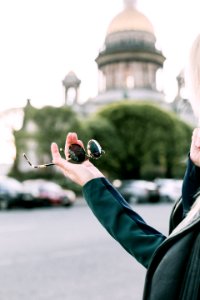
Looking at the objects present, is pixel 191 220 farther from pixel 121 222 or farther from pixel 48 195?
pixel 48 195

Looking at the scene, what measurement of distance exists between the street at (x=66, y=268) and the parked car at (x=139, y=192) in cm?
1814

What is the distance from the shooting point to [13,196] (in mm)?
23000

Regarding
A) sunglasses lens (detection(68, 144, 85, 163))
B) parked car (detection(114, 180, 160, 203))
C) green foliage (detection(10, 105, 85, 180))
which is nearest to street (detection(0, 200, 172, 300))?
sunglasses lens (detection(68, 144, 85, 163))

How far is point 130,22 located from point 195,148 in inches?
2815

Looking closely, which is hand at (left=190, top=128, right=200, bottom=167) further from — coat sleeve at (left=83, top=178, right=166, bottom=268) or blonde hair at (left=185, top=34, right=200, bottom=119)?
coat sleeve at (left=83, top=178, right=166, bottom=268)

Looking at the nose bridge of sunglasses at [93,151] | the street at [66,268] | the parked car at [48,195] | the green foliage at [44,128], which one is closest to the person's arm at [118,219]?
the nose bridge of sunglasses at [93,151]

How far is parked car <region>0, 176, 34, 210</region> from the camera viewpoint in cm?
2278

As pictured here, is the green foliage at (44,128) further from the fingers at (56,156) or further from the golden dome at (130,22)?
the fingers at (56,156)

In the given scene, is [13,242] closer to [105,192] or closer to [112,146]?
[105,192]

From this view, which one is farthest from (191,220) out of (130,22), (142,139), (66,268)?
(130,22)

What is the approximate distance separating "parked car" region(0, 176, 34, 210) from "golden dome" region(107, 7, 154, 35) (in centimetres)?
5056

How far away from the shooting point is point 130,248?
1797mm

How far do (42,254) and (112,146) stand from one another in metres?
34.7

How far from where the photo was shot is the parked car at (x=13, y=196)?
22781 mm
